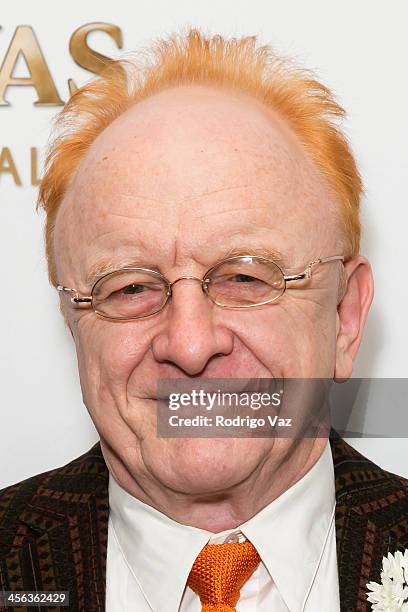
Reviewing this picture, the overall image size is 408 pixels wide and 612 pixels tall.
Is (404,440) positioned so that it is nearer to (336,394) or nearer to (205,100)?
(336,394)

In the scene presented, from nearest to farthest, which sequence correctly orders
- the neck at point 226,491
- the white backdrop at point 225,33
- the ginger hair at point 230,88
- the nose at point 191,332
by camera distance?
1. the nose at point 191,332
2. the neck at point 226,491
3. the ginger hair at point 230,88
4. the white backdrop at point 225,33

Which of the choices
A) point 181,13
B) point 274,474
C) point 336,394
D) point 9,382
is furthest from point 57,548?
point 181,13

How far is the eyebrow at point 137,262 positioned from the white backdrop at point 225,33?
554 mm

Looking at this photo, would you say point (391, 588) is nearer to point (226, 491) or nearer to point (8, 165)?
point (226, 491)

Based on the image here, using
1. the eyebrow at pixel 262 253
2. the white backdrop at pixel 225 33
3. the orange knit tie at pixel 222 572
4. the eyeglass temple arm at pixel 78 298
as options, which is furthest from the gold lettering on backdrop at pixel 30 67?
the orange knit tie at pixel 222 572

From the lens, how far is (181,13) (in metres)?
2.00

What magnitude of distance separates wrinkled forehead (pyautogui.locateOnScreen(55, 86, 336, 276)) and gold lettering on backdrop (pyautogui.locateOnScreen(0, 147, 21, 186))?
0.48 m

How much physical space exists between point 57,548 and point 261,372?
45 centimetres

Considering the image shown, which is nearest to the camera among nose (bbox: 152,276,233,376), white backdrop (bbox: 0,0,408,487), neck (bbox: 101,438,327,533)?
nose (bbox: 152,276,233,376)

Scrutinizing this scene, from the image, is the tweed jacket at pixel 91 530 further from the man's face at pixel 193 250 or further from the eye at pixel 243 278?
the eye at pixel 243 278

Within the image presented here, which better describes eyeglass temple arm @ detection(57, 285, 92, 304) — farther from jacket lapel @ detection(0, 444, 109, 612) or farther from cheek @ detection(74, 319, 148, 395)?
jacket lapel @ detection(0, 444, 109, 612)

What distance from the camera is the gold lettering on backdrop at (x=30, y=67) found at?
201 centimetres

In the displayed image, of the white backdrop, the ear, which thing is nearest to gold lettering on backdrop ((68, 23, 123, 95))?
the white backdrop

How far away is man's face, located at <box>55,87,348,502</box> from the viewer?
4.73 feet
